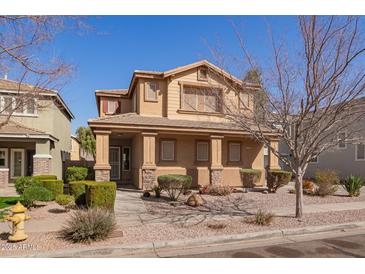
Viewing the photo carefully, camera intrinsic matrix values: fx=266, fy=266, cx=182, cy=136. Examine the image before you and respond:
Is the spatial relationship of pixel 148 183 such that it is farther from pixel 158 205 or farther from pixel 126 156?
pixel 126 156

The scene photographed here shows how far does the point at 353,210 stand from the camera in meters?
9.77

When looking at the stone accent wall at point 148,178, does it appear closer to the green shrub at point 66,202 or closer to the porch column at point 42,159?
the green shrub at point 66,202

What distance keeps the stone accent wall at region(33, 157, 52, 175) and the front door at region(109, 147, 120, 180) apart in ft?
13.1

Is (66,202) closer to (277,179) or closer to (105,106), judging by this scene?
(277,179)

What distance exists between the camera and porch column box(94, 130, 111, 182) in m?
13.2

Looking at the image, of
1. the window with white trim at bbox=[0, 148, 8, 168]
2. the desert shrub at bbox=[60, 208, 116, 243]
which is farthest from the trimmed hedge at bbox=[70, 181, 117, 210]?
the window with white trim at bbox=[0, 148, 8, 168]

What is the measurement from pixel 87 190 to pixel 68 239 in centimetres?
293

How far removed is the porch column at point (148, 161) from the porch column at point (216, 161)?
3.22 metres

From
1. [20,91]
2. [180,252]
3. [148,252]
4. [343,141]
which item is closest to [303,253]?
[180,252]

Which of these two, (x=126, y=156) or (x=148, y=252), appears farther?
(x=126, y=156)

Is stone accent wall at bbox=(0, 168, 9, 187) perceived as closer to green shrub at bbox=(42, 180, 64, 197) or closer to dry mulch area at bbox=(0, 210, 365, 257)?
green shrub at bbox=(42, 180, 64, 197)

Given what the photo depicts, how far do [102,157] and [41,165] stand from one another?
5.24 metres

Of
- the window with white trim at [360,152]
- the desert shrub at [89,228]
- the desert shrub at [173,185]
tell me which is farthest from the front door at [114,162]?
the window with white trim at [360,152]

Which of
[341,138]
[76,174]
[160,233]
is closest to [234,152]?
[341,138]
